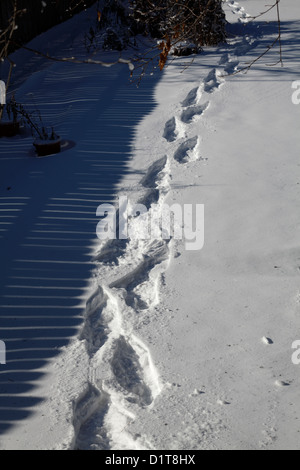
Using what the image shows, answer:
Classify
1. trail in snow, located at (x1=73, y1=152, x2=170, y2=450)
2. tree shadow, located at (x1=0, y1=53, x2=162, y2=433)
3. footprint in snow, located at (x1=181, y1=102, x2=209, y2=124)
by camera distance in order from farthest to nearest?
footprint in snow, located at (x1=181, y1=102, x2=209, y2=124), tree shadow, located at (x1=0, y1=53, x2=162, y2=433), trail in snow, located at (x1=73, y1=152, x2=170, y2=450)

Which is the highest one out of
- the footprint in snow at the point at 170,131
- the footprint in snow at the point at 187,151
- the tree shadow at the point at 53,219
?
the tree shadow at the point at 53,219

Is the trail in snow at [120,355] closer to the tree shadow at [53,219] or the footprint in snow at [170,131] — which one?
the tree shadow at [53,219]

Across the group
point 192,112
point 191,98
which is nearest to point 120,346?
point 192,112

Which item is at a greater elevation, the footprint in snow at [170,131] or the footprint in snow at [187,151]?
the footprint in snow at [187,151]

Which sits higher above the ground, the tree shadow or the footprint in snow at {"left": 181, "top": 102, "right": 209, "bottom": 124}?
the tree shadow

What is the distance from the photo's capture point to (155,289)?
3.00 meters

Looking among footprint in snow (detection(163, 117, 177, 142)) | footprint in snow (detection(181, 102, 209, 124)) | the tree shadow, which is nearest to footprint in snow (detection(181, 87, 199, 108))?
footprint in snow (detection(181, 102, 209, 124))

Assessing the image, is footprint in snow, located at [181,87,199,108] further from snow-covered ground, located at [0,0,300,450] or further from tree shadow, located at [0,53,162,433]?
tree shadow, located at [0,53,162,433]

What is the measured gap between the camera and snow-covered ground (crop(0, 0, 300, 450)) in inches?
85.9

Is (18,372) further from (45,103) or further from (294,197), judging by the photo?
(45,103)

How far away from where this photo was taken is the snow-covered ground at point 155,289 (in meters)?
2.18

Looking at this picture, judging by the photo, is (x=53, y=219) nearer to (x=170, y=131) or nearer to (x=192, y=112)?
(x=170, y=131)

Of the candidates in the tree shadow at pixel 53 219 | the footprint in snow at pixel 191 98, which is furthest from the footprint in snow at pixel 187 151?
the footprint in snow at pixel 191 98

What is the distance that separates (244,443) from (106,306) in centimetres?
110
